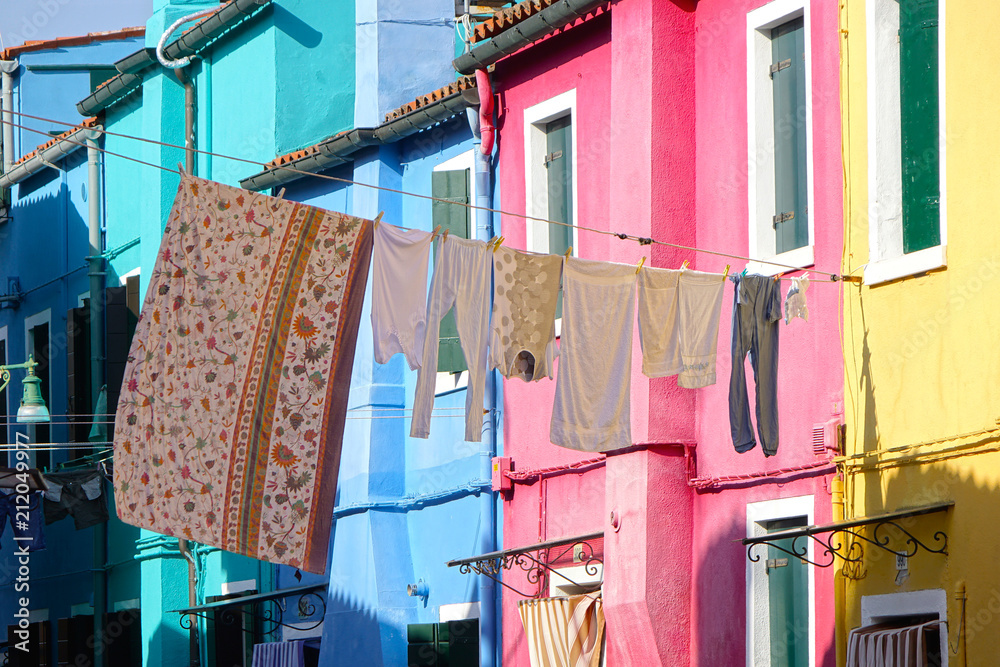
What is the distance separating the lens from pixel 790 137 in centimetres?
1261

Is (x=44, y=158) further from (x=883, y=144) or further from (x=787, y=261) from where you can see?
(x=883, y=144)

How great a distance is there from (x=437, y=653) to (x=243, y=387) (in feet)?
23.1

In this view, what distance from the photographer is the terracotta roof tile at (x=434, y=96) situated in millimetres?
15969

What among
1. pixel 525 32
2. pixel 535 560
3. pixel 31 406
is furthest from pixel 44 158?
pixel 535 560

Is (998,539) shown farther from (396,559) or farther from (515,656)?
(396,559)

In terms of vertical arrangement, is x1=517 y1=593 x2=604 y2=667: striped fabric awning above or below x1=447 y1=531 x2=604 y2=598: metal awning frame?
below

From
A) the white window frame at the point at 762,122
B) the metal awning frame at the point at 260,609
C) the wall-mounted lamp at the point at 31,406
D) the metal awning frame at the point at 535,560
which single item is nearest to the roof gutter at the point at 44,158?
the wall-mounted lamp at the point at 31,406

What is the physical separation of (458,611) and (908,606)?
19.3ft

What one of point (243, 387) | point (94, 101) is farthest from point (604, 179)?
point (94, 101)

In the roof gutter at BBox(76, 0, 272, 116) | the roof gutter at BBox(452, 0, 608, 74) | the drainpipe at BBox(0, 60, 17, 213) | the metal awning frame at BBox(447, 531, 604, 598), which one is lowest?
the metal awning frame at BBox(447, 531, 604, 598)

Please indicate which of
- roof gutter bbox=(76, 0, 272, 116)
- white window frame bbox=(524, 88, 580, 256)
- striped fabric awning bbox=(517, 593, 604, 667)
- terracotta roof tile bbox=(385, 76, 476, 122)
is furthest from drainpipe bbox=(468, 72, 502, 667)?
roof gutter bbox=(76, 0, 272, 116)

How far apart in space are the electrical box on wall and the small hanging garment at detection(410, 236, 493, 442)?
5.02 m

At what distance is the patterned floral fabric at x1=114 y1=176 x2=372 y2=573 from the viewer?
9586 mm

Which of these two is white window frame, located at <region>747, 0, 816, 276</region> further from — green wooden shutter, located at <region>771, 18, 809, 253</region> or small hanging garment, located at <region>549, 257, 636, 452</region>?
small hanging garment, located at <region>549, 257, 636, 452</region>
